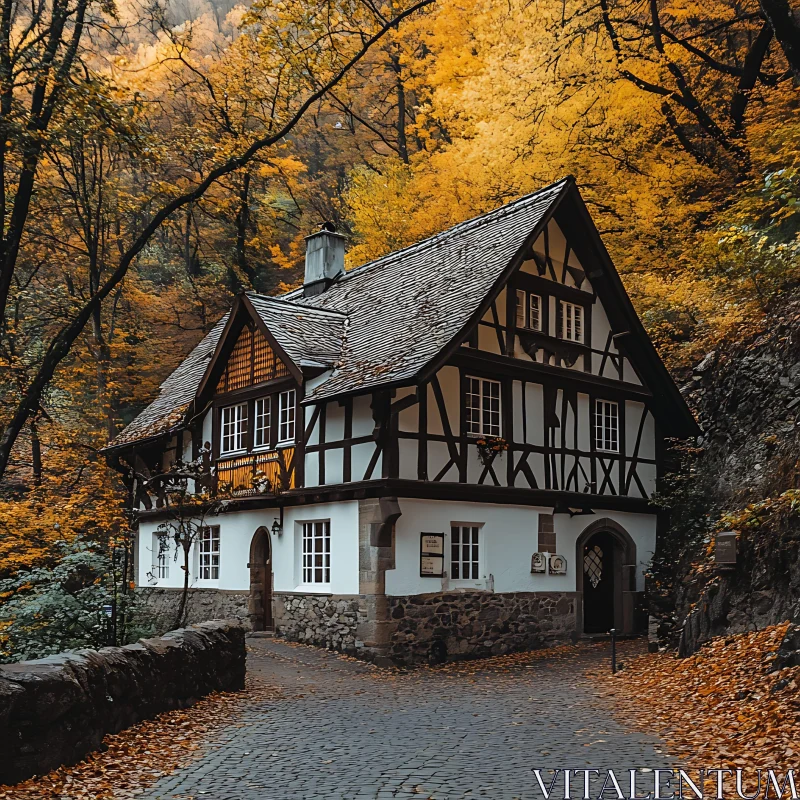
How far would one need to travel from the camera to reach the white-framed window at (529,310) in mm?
19250

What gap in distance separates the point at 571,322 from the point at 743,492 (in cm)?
568

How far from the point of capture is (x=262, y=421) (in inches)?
797

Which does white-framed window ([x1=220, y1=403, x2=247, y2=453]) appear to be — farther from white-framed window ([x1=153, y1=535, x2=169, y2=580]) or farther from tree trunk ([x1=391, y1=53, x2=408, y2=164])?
tree trunk ([x1=391, y1=53, x2=408, y2=164])

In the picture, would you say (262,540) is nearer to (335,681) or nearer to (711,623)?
(335,681)

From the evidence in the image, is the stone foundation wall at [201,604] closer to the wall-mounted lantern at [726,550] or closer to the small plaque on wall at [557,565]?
the small plaque on wall at [557,565]

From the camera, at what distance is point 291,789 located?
7430mm

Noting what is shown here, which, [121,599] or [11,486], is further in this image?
A: [11,486]

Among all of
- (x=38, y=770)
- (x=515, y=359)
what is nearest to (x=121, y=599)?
(x=38, y=770)

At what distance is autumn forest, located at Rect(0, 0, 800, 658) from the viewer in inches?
423

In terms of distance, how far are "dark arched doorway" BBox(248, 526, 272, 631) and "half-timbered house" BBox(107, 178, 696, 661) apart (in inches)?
1.9

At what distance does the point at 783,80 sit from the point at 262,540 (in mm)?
18828

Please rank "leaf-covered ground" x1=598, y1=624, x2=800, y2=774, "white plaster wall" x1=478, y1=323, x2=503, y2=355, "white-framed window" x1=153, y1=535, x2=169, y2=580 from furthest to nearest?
1. "white-framed window" x1=153, y1=535, x2=169, y2=580
2. "white plaster wall" x1=478, y1=323, x2=503, y2=355
3. "leaf-covered ground" x1=598, y1=624, x2=800, y2=774

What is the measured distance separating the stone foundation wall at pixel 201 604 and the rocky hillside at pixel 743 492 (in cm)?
890

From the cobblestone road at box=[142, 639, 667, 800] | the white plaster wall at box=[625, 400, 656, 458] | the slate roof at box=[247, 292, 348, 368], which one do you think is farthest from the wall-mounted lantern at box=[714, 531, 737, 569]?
the slate roof at box=[247, 292, 348, 368]
